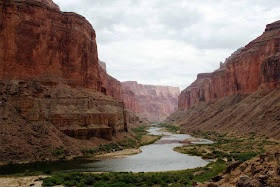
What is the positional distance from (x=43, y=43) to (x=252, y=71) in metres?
53.7

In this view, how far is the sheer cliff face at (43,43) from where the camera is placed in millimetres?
38094

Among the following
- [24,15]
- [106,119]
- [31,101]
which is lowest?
[106,119]

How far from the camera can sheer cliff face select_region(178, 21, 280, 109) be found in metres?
57.5

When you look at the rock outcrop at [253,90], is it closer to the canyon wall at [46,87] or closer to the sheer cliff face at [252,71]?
the sheer cliff face at [252,71]

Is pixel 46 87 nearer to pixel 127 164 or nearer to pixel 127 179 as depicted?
pixel 127 164

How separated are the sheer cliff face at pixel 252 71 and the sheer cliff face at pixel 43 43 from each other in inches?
1517

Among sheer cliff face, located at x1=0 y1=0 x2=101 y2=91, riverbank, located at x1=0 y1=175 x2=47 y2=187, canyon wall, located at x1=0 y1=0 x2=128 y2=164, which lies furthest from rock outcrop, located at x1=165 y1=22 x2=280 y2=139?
riverbank, located at x1=0 y1=175 x2=47 y2=187

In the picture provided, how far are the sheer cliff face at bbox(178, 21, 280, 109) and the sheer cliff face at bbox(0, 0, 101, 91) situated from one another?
38.5m

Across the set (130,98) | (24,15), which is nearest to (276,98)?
(24,15)

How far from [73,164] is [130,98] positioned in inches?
5336

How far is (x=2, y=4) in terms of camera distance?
38188mm

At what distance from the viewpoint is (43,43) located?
41656 millimetres

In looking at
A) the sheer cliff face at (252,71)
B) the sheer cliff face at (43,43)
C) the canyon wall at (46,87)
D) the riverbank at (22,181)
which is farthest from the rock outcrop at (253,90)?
the riverbank at (22,181)

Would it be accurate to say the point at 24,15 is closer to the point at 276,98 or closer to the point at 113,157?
the point at 113,157
